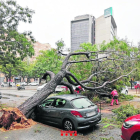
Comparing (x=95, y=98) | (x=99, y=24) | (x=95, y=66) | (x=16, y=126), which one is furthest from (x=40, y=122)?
(x=99, y=24)

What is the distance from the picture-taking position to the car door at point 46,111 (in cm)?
630

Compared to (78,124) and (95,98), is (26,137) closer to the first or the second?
(78,124)

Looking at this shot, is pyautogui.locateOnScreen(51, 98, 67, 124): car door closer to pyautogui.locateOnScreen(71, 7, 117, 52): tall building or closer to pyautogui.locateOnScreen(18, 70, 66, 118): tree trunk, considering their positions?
pyautogui.locateOnScreen(18, 70, 66, 118): tree trunk

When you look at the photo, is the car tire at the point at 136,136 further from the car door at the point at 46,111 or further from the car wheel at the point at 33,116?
the car wheel at the point at 33,116

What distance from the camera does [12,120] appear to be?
247 inches

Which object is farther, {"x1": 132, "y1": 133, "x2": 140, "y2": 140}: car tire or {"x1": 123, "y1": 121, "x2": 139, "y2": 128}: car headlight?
{"x1": 123, "y1": 121, "x2": 139, "y2": 128}: car headlight

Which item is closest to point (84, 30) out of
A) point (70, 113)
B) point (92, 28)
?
point (92, 28)

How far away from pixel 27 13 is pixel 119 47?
8596 millimetres

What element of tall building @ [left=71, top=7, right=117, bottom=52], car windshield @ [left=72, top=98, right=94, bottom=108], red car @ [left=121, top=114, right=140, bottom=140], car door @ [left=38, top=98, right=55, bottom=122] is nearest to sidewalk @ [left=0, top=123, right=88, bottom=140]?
car door @ [left=38, top=98, right=55, bottom=122]

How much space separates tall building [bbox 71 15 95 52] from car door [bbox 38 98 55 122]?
2871 inches

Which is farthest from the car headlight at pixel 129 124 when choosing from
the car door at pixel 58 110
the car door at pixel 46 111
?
the car door at pixel 46 111

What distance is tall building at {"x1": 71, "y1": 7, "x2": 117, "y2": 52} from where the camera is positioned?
7301 centimetres

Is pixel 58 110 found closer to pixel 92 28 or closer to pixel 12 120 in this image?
pixel 12 120

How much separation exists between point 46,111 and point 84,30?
259ft
